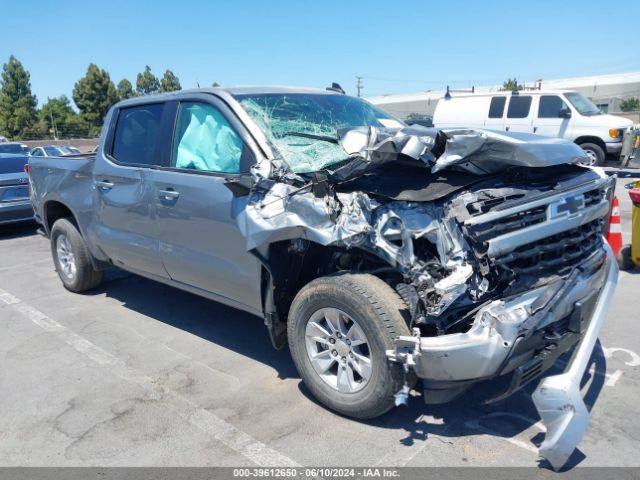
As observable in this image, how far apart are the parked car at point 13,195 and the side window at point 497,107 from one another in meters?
11.4

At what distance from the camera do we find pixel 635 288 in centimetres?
538

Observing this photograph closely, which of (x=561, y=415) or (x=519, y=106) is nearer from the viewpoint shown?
(x=561, y=415)

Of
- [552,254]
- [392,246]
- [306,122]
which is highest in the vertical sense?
[306,122]

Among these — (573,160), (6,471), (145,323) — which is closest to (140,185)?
(145,323)

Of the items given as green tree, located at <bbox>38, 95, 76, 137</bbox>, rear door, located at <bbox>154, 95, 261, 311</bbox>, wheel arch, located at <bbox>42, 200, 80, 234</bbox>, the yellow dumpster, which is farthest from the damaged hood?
green tree, located at <bbox>38, 95, 76, 137</bbox>

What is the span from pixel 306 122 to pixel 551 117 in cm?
1176

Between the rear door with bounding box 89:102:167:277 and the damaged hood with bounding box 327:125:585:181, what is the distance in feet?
6.28

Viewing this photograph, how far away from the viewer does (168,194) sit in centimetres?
414

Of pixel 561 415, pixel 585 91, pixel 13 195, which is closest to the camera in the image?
pixel 561 415

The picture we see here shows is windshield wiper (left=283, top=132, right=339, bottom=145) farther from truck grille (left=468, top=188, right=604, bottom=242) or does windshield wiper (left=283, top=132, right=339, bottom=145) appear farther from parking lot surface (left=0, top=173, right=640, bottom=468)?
parking lot surface (left=0, top=173, right=640, bottom=468)

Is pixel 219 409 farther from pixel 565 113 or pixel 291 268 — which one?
pixel 565 113

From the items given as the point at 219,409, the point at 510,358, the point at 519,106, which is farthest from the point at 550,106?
the point at 219,409

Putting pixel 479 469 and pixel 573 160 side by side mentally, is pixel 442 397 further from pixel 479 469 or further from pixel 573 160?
pixel 573 160

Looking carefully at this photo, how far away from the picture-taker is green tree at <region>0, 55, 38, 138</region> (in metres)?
45.3
